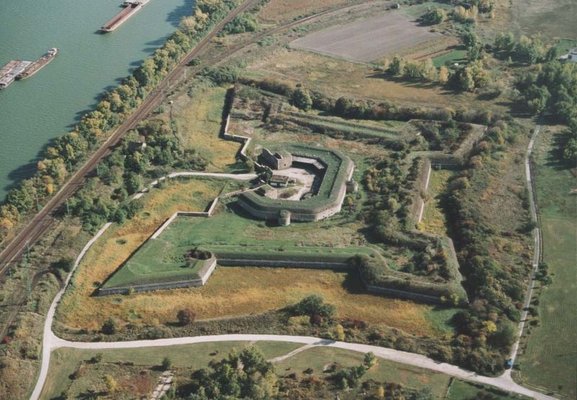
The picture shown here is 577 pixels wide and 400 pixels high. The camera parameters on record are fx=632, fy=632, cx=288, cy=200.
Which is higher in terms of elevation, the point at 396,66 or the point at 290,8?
the point at 290,8

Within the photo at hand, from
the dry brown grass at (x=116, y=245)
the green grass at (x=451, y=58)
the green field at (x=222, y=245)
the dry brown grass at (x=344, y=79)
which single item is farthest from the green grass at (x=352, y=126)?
the green grass at (x=451, y=58)

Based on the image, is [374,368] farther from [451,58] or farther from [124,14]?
[124,14]

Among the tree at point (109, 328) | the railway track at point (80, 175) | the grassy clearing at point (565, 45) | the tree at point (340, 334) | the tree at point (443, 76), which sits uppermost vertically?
the grassy clearing at point (565, 45)

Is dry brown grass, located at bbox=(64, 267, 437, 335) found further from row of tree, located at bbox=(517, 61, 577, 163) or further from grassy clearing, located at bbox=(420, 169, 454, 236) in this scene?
row of tree, located at bbox=(517, 61, 577, 163)

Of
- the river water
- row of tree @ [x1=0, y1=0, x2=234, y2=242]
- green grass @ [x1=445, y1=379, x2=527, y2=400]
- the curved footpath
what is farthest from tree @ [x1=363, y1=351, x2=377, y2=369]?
the river water

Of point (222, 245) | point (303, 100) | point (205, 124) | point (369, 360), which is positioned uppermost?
point (303, 100)

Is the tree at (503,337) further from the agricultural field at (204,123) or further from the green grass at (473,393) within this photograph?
the agricultural field at (204,123)

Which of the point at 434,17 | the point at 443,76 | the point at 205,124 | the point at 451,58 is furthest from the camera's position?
the point at 434,17

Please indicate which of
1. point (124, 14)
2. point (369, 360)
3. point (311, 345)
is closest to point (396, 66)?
point (124, 14)
